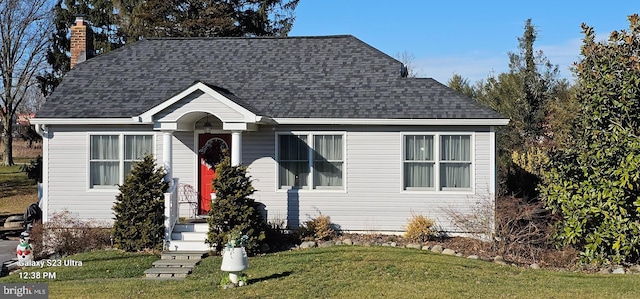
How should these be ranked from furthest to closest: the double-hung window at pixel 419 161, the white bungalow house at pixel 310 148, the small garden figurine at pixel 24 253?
the double-hung window at pixel 419 161, the white bungalow house at pixel 310 148, the small garden figurine at pixel 24 253

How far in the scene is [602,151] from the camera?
41.1ft

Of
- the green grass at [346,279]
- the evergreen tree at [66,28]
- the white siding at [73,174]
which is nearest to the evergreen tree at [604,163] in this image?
the green grass at [346,279]

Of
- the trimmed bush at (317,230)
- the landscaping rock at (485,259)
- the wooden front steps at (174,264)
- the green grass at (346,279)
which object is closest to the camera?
the green grass at (346,279)

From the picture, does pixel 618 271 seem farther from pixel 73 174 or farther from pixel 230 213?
pixel 73 174

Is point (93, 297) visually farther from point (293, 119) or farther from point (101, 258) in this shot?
point (293, 119)

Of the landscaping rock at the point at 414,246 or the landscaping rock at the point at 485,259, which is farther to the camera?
the landscaping rock at the point at 414,246

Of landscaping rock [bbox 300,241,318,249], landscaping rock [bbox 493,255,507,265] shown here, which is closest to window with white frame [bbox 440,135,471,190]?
landscaping rock [bbox 493,255,507,265]

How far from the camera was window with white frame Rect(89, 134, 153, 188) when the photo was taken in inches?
618

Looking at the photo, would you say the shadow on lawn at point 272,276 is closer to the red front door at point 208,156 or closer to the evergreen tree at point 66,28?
the red front door at point 208,156

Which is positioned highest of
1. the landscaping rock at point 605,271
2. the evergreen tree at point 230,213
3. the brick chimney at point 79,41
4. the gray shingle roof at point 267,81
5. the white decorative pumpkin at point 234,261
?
the brick chimney at point 79,41

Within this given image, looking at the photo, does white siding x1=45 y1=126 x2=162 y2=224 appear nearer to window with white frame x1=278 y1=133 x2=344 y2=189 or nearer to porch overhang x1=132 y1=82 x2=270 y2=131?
porch overhang x1=132 y1=82 x2=270 y2=131

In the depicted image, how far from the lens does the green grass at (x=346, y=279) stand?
32.0ft

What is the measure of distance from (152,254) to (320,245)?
3.87 m

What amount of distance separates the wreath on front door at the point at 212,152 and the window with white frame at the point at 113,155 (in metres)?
1.39
